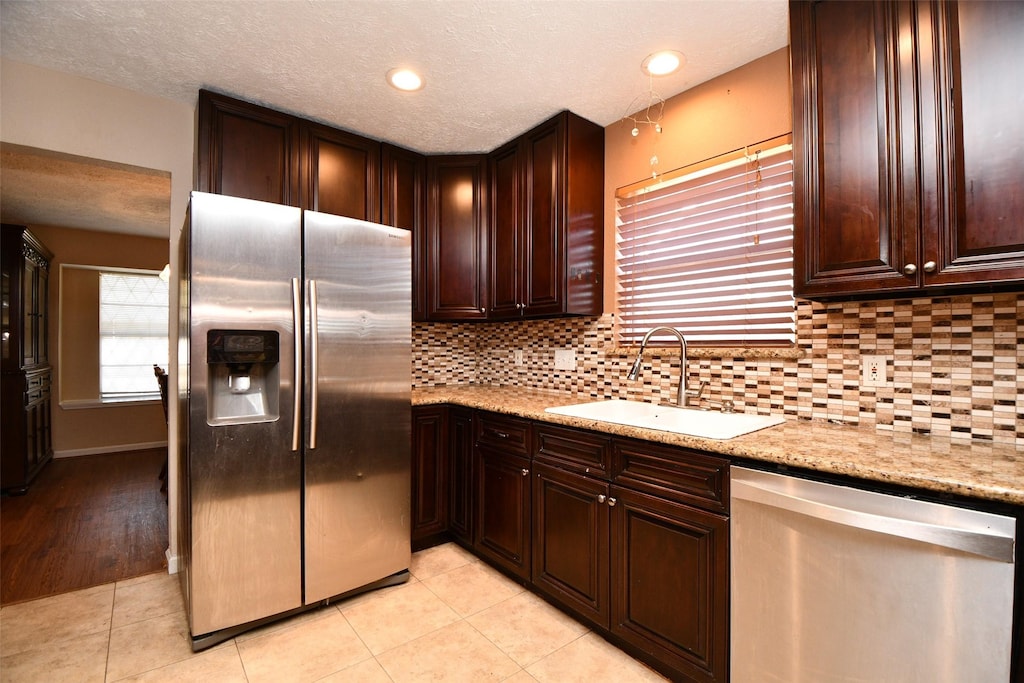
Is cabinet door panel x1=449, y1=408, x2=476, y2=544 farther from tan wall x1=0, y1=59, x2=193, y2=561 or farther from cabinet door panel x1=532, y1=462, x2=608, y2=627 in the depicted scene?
tan wall x1=0, y1=59, x2=193, y2=561

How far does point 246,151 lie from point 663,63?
2.06 m

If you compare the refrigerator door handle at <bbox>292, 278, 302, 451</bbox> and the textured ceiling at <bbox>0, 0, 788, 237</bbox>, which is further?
the refrigerator door handle at <bbox>292, 278, 302, 451</bbox>

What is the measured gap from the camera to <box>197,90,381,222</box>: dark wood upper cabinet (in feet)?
7.69

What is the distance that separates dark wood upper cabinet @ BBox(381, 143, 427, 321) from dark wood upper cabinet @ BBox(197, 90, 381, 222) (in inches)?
2.4

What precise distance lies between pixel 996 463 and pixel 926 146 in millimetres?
888

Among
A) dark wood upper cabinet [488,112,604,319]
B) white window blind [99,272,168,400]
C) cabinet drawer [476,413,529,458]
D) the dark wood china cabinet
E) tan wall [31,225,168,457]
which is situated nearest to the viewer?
cabinet drawer [476,413,529,458]

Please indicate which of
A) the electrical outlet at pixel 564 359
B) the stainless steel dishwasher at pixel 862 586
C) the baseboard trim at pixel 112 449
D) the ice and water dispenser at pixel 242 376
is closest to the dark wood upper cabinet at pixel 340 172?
the ice and water dispenser at pixel 242 376

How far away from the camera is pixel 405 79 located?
7.30ft

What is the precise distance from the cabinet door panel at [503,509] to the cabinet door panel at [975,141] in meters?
1.71

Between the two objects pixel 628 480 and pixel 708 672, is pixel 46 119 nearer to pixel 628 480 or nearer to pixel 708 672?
pixel 628 480

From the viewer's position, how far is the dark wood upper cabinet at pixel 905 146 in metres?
1.26

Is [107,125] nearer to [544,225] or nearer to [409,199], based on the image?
[409,199]

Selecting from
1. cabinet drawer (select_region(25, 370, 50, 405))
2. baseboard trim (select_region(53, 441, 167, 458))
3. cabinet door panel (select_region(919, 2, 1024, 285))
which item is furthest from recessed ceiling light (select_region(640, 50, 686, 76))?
baseboard trim (select_region(53, 441, 167, 458))

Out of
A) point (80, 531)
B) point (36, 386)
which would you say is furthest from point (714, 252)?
point (36, 386)
